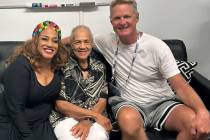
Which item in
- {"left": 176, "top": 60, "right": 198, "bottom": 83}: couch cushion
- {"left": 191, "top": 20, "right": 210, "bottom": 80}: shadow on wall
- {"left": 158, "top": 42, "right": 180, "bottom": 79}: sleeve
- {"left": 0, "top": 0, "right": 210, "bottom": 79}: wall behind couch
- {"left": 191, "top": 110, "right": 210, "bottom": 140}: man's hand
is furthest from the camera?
{"left": 191, "top": 20, "right": 210, "bottom": 80}: shadow on wall

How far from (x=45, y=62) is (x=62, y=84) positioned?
7.0 inches

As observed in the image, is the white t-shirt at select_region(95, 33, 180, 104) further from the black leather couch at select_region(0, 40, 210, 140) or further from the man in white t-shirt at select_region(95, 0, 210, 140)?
the black leather couch at select_region(0, 40, 210, 140)

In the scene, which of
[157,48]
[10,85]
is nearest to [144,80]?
[157,48]

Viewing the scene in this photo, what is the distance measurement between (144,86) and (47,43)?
2.27ft

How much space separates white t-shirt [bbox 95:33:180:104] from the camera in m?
1.95

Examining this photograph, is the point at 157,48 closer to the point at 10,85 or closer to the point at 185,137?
the point at 185,137

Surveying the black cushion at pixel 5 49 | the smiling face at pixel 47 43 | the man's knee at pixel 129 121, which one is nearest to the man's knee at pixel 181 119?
the man's knee at pixel 129 121

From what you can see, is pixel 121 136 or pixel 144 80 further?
pixel 144 80

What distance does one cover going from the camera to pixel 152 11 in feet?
8.84

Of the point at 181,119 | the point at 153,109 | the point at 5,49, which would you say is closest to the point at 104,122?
the point at 153,109

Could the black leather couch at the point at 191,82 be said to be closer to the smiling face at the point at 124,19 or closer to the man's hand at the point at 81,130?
the man's hand at the point at 81,130

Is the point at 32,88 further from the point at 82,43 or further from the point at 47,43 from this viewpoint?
the point at 82,43

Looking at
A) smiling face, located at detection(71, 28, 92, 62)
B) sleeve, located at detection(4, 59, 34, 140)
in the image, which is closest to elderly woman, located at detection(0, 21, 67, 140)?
sleeve, located at detection(4, 59, 34, 140)

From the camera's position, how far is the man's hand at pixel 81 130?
1815mm
